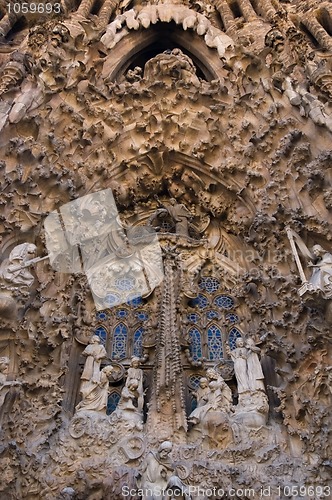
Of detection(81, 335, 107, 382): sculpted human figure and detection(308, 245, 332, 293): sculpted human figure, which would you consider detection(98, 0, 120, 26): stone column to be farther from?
detection(308, 245, 332, 293): sculpted human figure

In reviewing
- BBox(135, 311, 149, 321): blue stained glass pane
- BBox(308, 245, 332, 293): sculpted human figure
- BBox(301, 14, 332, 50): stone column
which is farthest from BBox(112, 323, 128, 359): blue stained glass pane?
BBox(301, 14, 332, 50): stone column

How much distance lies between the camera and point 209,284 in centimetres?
903

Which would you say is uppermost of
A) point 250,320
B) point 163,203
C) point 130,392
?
point 163,203

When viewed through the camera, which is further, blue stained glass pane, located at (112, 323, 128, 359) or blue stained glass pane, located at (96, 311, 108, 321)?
blue stained glass pane, located at (96, 311, 108, 321)

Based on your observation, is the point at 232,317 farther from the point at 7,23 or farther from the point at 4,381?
the point at 7,23

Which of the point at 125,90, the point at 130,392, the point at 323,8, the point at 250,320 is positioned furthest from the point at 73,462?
the point at 323,8

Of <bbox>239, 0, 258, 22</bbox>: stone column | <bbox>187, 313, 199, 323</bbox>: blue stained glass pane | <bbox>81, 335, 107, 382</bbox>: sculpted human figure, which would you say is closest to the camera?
<bbox>81, 335, 107, 382</bbox>: sculpted human figure

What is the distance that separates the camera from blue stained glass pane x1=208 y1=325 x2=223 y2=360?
7.89 meters

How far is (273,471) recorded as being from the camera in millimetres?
6012

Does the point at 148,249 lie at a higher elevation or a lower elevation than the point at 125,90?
lower

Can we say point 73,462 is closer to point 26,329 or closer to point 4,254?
point 26,329

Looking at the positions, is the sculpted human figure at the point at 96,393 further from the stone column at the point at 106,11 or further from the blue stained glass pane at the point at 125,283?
the stone column at the point at 106,11

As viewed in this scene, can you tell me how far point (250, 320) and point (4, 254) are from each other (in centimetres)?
363

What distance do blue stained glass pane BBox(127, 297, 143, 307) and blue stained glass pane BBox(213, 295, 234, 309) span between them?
117cm
